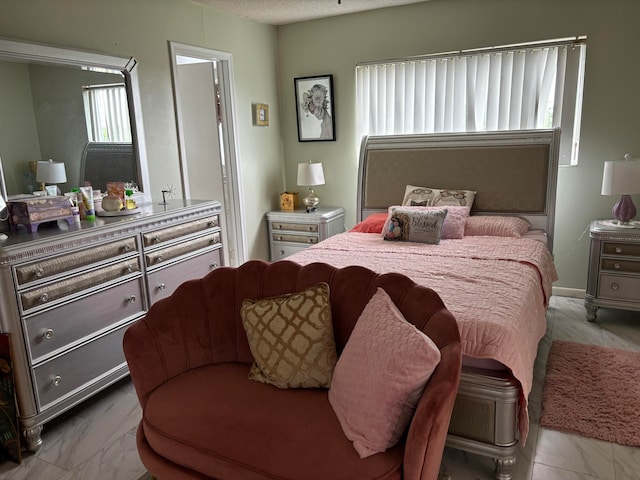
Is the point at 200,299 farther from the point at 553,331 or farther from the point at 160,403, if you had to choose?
the point at 553,331

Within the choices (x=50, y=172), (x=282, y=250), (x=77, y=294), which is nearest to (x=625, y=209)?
(x=282, y=250)

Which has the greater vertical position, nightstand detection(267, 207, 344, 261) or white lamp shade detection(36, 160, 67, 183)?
white lamp shade detection(36, 160, 67, 183)

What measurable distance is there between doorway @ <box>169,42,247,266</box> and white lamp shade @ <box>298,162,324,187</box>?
590 millimetres

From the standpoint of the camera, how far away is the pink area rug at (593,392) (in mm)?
2338

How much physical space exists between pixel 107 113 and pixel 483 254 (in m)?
2.60

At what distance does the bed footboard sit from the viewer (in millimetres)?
1966

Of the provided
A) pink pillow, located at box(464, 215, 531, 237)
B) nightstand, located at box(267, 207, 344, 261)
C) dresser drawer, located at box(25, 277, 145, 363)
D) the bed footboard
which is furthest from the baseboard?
dresser drawer, located at box(25, 277, 145, 363)

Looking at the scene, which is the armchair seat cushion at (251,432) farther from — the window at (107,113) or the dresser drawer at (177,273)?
the window at (107,113)

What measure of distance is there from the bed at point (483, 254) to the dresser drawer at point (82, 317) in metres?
1.02

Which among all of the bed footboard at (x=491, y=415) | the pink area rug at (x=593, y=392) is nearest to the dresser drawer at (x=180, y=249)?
the bed footboard at (x=491, y=415)

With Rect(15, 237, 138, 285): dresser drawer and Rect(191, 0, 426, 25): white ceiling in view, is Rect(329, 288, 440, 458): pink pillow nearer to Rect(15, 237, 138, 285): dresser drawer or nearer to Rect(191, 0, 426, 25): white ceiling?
Rect(15, 237, 138, 285): dresser drawer

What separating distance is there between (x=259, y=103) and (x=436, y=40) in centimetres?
169

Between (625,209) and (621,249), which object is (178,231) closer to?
(621,249)

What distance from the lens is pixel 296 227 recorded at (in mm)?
4652
